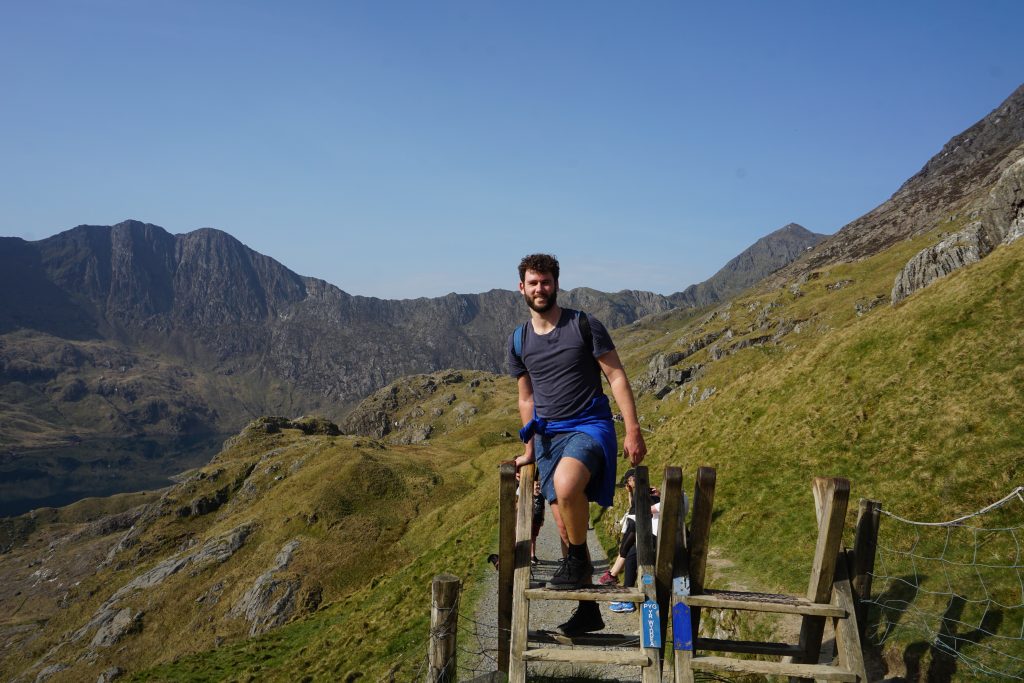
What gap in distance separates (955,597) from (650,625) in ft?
23.2

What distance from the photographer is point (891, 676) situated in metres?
9.27

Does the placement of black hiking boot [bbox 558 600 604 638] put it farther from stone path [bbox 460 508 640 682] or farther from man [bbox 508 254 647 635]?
stone path [bbox 460 508 640 682]

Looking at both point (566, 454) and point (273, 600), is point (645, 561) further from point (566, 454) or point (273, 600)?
point (273, 600)

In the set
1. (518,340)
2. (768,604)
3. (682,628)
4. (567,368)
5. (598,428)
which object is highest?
(518,340)

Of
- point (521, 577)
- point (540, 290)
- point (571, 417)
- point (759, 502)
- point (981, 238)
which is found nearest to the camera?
point (521, 577)

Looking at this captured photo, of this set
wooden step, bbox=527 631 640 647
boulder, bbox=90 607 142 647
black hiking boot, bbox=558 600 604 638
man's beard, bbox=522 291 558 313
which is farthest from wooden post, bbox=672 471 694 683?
boulder, bbox=90 607 142 647

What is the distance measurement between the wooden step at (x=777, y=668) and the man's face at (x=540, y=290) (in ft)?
15.2

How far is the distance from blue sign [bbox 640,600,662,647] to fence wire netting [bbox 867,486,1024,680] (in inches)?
211

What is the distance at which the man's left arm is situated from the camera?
23.4 ft

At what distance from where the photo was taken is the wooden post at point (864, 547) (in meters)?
7.45

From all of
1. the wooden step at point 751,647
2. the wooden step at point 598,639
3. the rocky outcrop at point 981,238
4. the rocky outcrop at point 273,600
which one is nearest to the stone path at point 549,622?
the wooden step at point 598,639

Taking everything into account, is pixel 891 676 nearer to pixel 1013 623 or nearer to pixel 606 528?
pixel 1013 623

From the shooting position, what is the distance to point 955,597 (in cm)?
990

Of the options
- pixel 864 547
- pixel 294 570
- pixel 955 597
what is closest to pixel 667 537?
pixel 864 547
